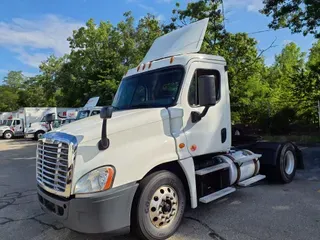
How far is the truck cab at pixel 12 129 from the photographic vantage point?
29.2 m

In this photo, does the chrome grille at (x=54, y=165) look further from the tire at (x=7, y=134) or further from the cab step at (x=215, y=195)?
the tire at (x=7, y=134)

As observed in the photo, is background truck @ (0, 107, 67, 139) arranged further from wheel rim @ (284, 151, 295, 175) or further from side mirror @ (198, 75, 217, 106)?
side mirror @ (198, 75, 217, 106)

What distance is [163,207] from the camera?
3.90m

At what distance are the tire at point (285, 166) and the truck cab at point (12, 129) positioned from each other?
93.8 feet

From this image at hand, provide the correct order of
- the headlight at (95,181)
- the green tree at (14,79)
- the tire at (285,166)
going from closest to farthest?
1. the headlight at (95,181)
2. the tire at (285,166)
3. the green tree at (14,79)

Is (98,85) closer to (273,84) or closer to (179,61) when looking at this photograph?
(273,84)

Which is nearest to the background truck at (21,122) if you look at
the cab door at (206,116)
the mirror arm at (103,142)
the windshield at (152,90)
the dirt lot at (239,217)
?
the dirt lot at (239,217)

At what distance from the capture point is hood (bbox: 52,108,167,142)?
11.5ft

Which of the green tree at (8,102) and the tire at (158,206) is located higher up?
the green tree at (8,102)

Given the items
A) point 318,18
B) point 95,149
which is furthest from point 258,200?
point 318,18

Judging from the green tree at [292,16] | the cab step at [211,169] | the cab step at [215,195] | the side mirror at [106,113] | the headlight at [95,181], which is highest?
the green tree at [292,16]

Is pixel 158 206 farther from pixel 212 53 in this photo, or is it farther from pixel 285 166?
pixel 212 53

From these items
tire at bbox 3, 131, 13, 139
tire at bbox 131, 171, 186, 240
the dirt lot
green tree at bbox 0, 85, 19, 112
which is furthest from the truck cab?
tire at bbox 131, 171, 186, 240

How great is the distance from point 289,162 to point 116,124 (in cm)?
490
